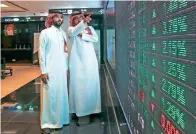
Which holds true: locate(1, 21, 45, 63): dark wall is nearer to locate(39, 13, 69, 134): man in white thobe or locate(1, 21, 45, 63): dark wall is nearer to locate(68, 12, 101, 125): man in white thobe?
locate(68, 12, 101, 125): man in white thobe

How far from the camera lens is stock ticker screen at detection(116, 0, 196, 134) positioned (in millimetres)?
485

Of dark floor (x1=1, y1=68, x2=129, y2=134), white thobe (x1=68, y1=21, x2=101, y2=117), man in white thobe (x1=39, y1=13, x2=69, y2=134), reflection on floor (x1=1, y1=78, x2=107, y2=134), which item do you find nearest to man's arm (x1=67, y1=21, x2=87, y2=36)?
white thobe (x1=68, y1=21, x2=101, y2=117)

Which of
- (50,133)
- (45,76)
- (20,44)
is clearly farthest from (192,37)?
(20,44)

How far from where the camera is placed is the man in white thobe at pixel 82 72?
3643 millimetres

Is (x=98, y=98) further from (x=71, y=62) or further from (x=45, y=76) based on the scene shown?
(x=45, y=76)

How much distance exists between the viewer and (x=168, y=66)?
24.4 inches

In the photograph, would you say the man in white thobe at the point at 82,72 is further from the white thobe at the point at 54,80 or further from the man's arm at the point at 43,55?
the man's arm at the point at 43,55

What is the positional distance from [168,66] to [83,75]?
122 inches

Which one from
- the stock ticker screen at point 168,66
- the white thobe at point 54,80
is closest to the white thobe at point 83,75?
the white thobe at point 54,80

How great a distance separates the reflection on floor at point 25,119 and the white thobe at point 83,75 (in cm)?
26

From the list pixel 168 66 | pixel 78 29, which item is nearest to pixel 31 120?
pixel 78 29

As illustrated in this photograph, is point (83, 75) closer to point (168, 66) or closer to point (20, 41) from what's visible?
point (168, 66)

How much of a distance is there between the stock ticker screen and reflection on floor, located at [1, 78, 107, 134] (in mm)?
2544

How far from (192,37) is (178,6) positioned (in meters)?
0.11
